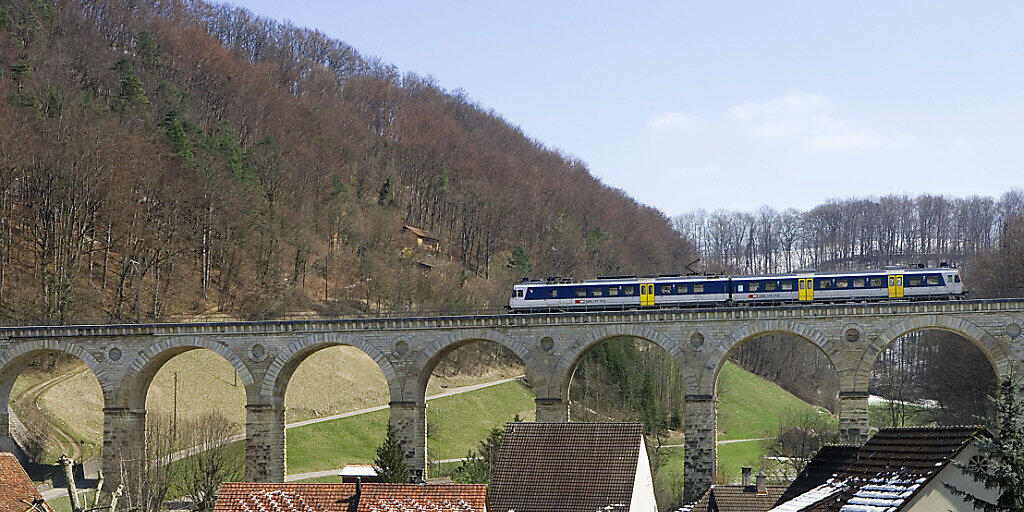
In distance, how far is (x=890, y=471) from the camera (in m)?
21.2

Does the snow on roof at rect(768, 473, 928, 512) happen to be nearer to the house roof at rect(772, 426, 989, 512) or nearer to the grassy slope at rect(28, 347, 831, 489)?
the house roof at rect(772, 426, 989, 512)

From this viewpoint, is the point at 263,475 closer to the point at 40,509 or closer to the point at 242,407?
the point at 242,407

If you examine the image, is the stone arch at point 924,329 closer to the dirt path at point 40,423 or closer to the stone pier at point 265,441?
the stone pier at point 265,441

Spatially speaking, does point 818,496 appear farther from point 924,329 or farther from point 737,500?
point 924,329

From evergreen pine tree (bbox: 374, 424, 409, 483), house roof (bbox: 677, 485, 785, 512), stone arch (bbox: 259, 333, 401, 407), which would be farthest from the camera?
stone arch (bbox: 259, 333, 401, 407)

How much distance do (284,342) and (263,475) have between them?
6.22 meters

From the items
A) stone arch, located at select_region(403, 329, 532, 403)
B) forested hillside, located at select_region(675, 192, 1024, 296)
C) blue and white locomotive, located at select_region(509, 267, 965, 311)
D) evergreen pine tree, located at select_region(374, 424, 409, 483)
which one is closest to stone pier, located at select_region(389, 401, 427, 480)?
stone arch, located at select_region(403, 329, 532, 403)

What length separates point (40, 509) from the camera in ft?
62.6

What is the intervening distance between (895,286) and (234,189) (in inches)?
1973

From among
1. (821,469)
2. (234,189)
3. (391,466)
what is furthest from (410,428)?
(234,189)

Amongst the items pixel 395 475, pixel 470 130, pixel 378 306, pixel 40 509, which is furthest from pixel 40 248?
pixel 470 130

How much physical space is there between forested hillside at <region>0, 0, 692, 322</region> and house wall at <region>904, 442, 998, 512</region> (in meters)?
54.5

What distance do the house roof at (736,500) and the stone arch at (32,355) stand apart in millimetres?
29944

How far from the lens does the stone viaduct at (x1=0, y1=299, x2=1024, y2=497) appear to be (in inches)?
1930
